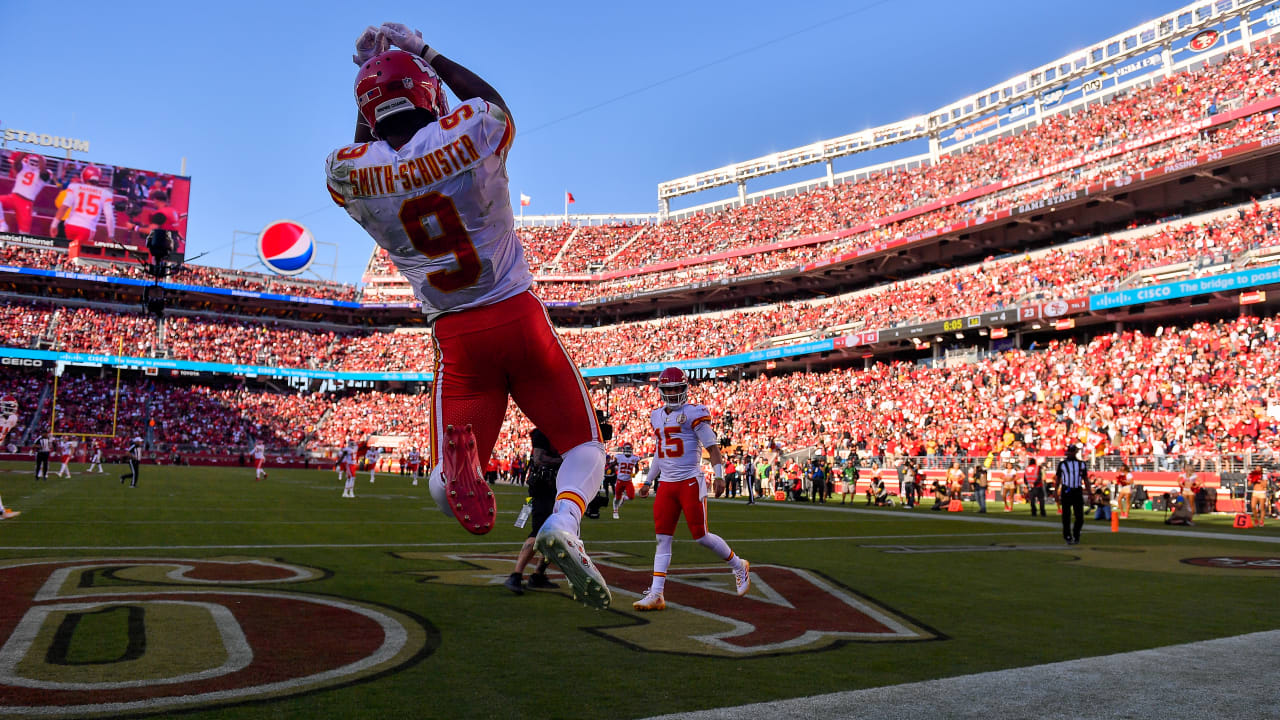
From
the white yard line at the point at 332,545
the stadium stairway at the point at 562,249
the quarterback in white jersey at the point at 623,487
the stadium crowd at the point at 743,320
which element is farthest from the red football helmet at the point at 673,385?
the stadium stairway at the point at 562,249

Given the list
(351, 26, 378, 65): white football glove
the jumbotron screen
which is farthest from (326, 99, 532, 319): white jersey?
the jumbotron screen

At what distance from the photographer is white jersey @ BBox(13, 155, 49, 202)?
56.6 m

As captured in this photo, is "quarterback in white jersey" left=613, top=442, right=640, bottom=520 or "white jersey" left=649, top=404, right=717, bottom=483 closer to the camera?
"white jersey" left=649, top=404, right=717, bottom=483

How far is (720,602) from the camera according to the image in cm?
→ 741

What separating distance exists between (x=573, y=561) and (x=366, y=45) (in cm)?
233

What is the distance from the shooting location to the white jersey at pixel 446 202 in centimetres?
334

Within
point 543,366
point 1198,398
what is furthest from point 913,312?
point 543,366

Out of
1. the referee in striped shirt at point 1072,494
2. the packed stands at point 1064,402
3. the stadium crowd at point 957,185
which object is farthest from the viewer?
the stadium crowd at point 957,185

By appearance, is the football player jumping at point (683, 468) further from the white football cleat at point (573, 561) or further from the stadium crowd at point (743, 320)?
the stadium crowd at point (743, 320)

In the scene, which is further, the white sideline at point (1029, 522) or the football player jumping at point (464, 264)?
the white sideline at point (1029, 522)

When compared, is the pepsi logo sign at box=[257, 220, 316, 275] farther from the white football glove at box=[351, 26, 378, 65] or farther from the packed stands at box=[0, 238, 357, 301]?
the white football glove at box=[351, 26, 378, 65]

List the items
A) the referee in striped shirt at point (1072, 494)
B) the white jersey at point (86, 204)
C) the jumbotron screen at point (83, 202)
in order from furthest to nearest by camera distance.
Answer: the white jersey at point (86, 204), the jumbotron screen at point (83, 202), the referee in striped shirt at point (1072, 494)

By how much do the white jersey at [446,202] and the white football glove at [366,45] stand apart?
42 centimetres

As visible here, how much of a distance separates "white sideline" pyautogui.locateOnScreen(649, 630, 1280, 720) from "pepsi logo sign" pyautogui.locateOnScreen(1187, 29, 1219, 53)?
4569cm
